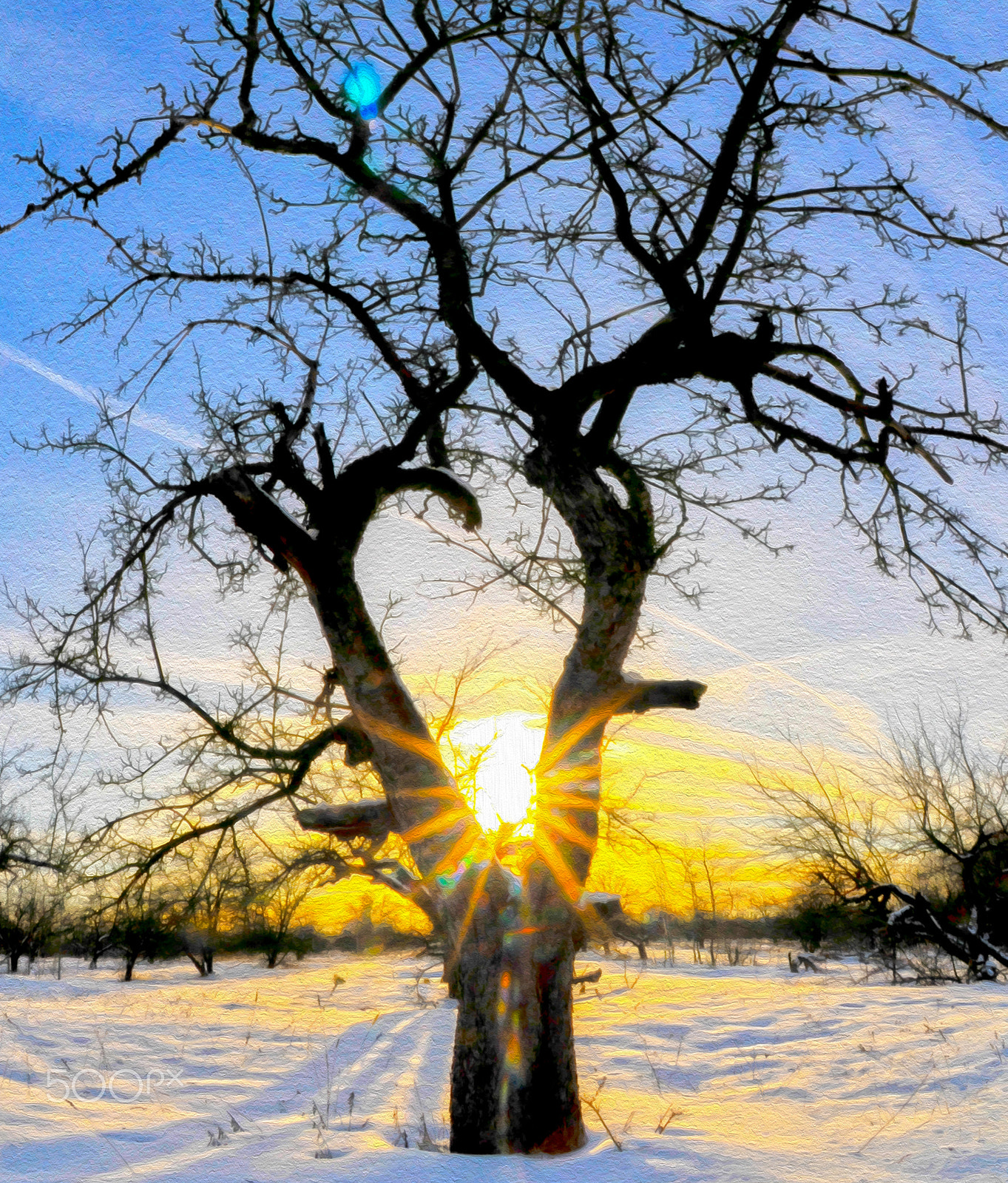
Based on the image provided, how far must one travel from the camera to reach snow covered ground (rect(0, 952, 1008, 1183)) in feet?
16.2

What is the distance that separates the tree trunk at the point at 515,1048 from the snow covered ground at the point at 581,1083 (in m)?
0.27

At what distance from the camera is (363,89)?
18.2 ft

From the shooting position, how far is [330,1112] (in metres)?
7.84

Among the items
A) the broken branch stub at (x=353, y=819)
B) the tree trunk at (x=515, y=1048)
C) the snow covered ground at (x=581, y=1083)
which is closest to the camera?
the snow covered ground at (x=581, y=1083)

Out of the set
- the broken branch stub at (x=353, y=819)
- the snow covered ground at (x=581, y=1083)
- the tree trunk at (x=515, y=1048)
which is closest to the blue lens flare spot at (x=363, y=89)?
the broken branch stub at (x=353, y=819)

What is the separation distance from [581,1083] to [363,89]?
8216 mm

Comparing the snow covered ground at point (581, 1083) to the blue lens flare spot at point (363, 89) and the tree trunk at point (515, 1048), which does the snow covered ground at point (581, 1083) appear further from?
the blue lens flare spot at point (363, 89)

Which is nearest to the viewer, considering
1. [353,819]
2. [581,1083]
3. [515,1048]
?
[515,1048]

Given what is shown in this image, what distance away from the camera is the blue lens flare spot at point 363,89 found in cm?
549

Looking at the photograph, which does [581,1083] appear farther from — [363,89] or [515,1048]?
[363,89]

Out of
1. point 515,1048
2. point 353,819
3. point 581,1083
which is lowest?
point 581,1083

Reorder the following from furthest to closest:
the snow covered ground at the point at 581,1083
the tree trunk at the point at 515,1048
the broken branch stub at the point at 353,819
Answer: the broken branch stub at the point at 353,819 → the tree trunk at the point at 515,1048 → the snow covered ground at the point at 581,1083

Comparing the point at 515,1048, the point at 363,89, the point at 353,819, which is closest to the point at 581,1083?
the point at 515,1048

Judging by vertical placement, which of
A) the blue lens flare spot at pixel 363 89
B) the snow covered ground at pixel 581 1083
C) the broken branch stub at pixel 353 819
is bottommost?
the snow covered ground at pixel 581 1083
